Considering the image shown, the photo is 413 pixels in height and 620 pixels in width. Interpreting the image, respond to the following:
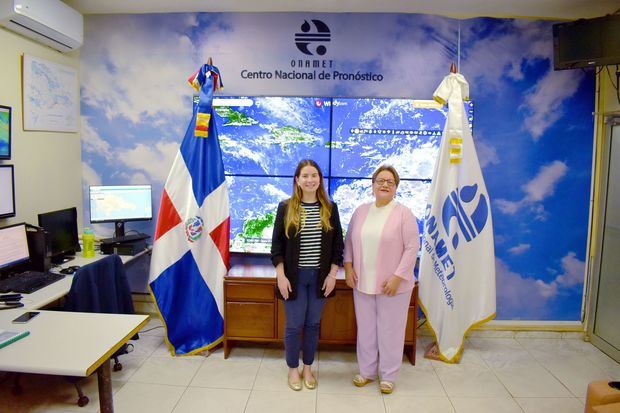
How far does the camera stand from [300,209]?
9.34ft

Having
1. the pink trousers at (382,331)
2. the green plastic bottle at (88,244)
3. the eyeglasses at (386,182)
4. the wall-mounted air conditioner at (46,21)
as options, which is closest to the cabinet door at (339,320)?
the pink trousers at (382,331)

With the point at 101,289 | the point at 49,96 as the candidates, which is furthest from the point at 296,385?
the point at 49,96

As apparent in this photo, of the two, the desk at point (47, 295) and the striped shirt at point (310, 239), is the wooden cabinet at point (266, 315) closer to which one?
the striped shirt at point (310, 239)

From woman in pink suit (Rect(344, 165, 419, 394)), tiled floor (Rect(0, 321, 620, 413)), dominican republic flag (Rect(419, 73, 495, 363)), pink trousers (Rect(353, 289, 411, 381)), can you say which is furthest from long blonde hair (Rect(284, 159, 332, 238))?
tiled floor (Rect(0, 321, 620, 413))

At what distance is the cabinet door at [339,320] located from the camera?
3.37 meters

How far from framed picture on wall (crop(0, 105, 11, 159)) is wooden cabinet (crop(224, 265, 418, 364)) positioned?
5.71 ft

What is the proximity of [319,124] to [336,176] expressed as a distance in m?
0.45

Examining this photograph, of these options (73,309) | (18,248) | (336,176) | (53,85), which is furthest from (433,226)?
(53,85)

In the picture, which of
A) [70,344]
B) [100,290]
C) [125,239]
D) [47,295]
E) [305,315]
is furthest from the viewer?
[125,239]

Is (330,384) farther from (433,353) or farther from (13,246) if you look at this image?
(13,246)

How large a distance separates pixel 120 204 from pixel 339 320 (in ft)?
6.65

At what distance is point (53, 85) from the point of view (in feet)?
11.6

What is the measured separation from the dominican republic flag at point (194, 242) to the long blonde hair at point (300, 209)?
2.67 feet

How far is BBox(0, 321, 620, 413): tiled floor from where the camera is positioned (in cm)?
279
